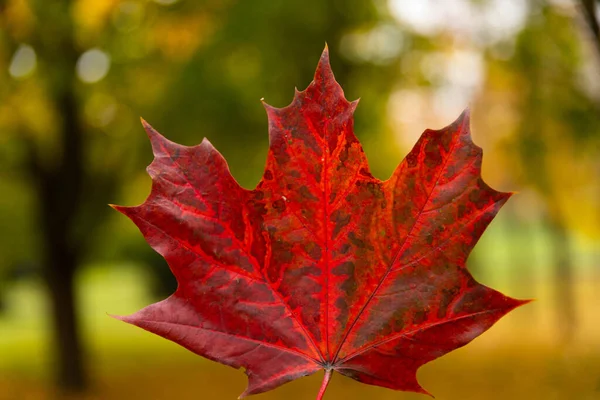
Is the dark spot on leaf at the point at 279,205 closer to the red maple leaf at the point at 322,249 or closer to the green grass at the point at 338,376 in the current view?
the red maple leaf at the point at 322,249

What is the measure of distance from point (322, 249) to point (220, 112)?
751 cm

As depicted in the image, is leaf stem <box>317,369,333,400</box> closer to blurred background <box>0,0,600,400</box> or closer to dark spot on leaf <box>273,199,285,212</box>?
dark spot on leaf <box>273,199,285,212</box>

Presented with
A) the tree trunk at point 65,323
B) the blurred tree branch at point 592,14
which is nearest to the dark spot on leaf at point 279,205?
the blurred tree branch at point 592,14

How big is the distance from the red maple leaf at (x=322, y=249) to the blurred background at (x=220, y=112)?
23.2ft

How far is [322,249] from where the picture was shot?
2.79ft

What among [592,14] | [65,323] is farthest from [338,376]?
[592,14]

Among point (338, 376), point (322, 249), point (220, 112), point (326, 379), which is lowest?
point (326, 379)

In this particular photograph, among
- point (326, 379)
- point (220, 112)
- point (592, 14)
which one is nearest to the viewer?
point (326, 379)

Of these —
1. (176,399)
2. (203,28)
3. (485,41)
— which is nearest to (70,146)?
(203,28)

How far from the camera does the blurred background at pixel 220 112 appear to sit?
27.0 ft

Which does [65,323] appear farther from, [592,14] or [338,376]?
[592,14]

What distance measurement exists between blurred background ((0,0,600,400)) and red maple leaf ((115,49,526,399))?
7.07 m

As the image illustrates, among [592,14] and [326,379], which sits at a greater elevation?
[592,14]

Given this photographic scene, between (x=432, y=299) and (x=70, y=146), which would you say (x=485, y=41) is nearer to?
(x=70, y=146)
